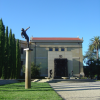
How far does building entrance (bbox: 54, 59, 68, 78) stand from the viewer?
126ft

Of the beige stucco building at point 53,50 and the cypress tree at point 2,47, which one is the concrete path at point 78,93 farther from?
the beige stucco building at point 53,50

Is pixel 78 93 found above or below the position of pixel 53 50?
below

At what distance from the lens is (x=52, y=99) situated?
7285 millimetres

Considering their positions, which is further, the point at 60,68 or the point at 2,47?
the point at 60,68

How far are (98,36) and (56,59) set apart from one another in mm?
19743

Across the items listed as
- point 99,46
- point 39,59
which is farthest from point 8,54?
point 99,46

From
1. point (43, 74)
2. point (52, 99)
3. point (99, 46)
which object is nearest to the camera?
point (52, 99)

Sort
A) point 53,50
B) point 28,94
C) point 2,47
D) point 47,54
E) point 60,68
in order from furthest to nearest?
point 53,50 → point 47,54 → point 60,68 → point 2,47 → point 28,94

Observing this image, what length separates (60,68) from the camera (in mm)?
38969

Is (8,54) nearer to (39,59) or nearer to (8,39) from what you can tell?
(8,39)

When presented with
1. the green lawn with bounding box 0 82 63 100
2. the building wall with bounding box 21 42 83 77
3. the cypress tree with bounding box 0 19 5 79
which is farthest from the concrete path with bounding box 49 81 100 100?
the building wall with bounding box 21 42 83 77

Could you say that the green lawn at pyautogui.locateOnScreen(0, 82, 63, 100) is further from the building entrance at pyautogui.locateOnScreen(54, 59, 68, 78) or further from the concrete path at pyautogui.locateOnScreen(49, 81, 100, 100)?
the building entrance at pyautogui.locateOnScreen(54, 59, 68, 78)

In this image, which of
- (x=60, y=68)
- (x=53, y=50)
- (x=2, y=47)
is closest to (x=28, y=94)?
(x=2, y=47)

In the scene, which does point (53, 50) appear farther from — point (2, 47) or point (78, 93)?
point (78, 93)
